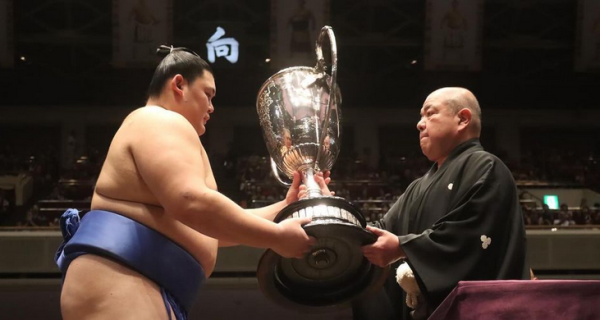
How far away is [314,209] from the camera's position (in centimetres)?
159

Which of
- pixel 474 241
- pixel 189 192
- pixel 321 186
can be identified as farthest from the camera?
pixel 321 186

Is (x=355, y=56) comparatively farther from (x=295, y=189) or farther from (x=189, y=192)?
(x=189, y=192)

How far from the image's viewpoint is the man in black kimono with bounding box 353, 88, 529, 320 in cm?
174

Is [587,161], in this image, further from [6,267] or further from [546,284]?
[546,284]

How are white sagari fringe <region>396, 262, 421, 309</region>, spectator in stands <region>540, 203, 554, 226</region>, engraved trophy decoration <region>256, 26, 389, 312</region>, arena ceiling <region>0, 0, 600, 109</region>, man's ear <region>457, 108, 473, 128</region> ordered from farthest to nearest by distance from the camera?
arena ceiling <region>0, 0, 600, 109</region>, spectator in stands <region>540, 203, 554, 226</region>, man's ear <region>457, 108, 473, 128</region>, white sagari fringe <region>396, 262, 421, 309</region>, engraved trophy decoration <region>256, 26, 389, 312</region>

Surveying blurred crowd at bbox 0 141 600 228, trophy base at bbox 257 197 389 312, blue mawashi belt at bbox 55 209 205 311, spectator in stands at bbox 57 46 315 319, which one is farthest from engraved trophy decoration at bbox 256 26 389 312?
blurred crowd at bbox 0 141 600 228

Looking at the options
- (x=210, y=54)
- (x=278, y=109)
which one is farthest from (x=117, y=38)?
(x=278, y=109)

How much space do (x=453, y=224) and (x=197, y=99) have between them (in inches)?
27.8

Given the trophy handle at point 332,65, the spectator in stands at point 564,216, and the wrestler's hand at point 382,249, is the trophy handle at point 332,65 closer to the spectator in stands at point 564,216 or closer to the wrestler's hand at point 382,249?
the wrestler's hand at point 382,249

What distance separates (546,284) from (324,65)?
93 cm

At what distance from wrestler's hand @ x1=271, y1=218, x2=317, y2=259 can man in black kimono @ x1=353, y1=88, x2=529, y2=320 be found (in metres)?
0.21

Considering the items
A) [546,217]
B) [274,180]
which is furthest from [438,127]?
[274,180]

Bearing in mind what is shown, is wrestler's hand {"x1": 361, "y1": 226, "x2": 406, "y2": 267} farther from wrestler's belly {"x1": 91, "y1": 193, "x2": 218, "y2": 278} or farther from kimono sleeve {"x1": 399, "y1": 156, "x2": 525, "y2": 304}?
wrestler's belly {"x1": 91, "y1": 193, "x2": 218, "y2": 278}

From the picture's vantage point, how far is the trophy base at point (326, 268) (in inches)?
62.1
